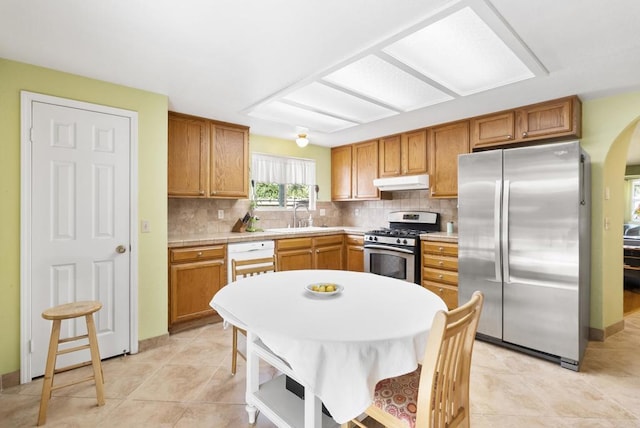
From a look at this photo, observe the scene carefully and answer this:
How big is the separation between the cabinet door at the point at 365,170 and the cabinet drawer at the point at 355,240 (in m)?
0.63

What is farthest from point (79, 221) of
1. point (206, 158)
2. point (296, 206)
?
point (296, 206)

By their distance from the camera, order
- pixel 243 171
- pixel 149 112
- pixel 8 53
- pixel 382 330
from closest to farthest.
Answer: pixel 382 330 < pixel 8 53 < pixel 149 112 < pixel 243 171

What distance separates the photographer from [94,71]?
238cm

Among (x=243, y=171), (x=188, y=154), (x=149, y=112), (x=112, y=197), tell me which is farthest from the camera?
(x=243, y=171)

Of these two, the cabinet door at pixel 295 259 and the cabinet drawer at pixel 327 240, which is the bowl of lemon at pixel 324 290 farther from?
the cabinet drawer at pixel 327 240

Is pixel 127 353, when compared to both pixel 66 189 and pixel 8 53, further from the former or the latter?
pixel 8 53

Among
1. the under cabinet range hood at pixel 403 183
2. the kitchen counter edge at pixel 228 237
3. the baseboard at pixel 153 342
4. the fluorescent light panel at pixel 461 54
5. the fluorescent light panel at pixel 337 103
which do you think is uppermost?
the fluorescent light panel at pixel 337 103

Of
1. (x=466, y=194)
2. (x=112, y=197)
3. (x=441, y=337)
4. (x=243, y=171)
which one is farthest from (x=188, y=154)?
(x=441, y=337)

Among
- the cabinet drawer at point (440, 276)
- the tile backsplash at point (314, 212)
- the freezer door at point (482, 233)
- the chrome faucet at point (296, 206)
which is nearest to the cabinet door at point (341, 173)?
the tile backsplash at point (314, 212)

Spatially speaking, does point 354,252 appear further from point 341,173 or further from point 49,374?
point 49,374

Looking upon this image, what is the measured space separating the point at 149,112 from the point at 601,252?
438 centimetres

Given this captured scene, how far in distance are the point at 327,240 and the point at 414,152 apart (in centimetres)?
165

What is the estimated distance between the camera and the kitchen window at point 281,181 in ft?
14.6

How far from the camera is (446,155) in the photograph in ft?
12.2
